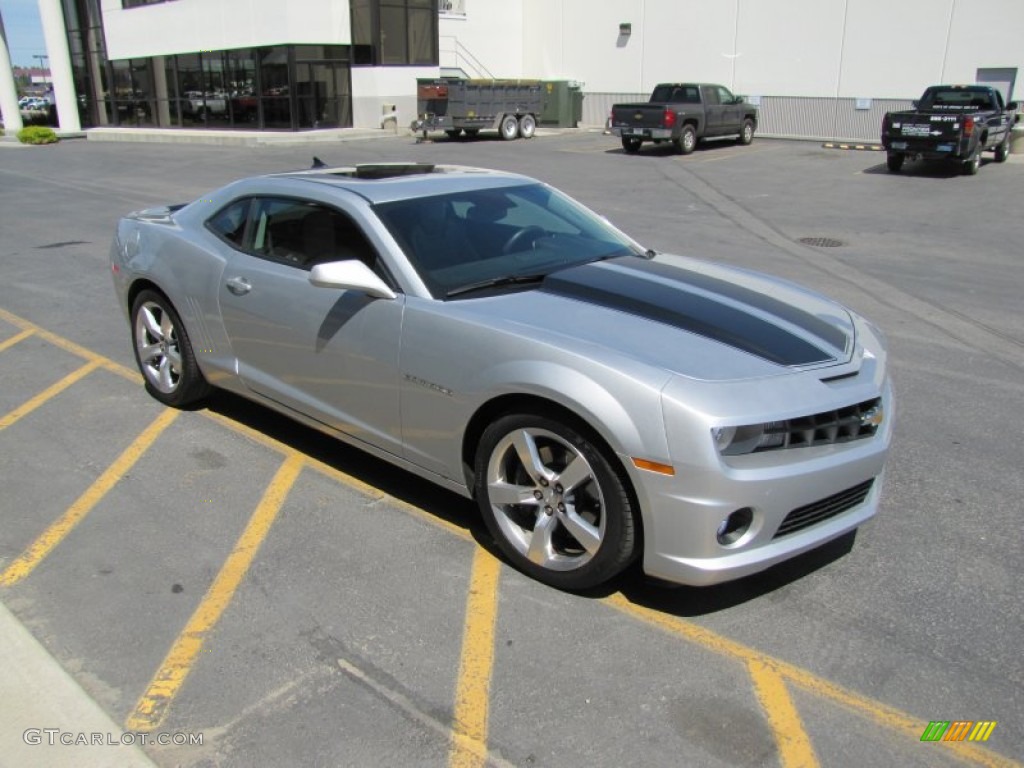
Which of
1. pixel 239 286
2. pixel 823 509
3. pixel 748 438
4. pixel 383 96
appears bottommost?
pixel 823 509

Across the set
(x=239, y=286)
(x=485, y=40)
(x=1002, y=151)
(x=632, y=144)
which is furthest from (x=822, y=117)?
(x=239, y=286)

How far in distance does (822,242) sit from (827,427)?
958 centimetres

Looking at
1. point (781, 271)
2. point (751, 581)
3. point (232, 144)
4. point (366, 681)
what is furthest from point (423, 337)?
point (232, 144)

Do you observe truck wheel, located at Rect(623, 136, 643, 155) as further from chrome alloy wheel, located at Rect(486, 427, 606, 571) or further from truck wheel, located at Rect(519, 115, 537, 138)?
chrome alloy wheel, located at Rect(486, 427, 606, 571)

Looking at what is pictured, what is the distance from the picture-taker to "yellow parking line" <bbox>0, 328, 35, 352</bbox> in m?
7.21

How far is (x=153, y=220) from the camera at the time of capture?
562 cm

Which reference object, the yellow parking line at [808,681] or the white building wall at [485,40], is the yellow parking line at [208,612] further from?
the white building wall at [485,40]

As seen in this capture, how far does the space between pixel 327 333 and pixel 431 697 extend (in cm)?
189

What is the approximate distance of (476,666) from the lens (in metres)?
3.06

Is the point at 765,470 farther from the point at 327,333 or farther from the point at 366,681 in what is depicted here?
the point at 327,333

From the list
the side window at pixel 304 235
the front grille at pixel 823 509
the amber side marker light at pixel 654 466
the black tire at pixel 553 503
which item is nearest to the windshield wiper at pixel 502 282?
the side window at pixel 304 235

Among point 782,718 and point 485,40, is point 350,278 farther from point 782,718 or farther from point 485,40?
point 485,40

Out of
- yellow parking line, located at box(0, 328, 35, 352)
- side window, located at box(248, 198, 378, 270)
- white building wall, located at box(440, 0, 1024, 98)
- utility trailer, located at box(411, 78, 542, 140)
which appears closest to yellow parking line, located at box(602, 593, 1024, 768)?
side window, located at box(248, 198, 378, 270)

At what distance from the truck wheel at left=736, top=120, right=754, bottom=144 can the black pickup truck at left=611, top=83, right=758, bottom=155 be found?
2.34ft
